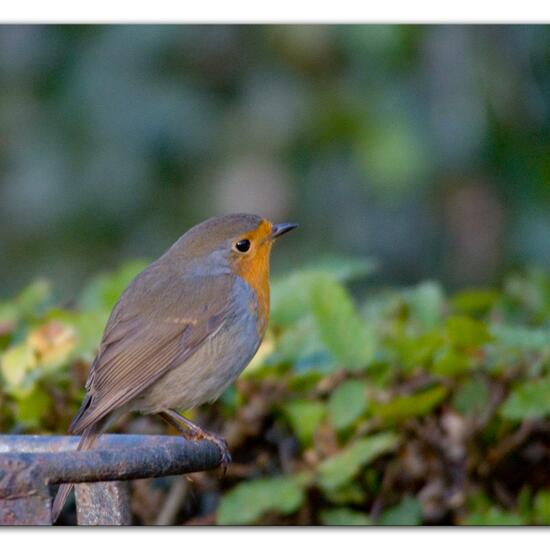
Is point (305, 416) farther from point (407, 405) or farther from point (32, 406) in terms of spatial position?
point (32, 406)

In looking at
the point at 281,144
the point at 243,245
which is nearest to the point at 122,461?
the point at 243,245

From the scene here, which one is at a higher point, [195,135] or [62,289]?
[195,135]

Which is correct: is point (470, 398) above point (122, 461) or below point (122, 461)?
below

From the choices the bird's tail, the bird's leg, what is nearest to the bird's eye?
the bird's leg

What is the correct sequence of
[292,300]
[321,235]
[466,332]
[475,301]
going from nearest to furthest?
[466,332]
[292,300]
[475,301]
[321,235]

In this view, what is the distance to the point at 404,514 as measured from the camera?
2281 millimetres

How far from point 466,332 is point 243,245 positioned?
→ 52cm

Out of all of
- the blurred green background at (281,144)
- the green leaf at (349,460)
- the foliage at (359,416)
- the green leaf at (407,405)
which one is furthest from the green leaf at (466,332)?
the blurred green background at (281,144)

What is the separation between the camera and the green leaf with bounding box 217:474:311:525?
2.17 metres

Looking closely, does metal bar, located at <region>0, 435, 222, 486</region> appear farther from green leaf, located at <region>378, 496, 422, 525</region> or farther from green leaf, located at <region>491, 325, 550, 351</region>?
green leaf, located at <region>491, 325, 550, 351</region>
